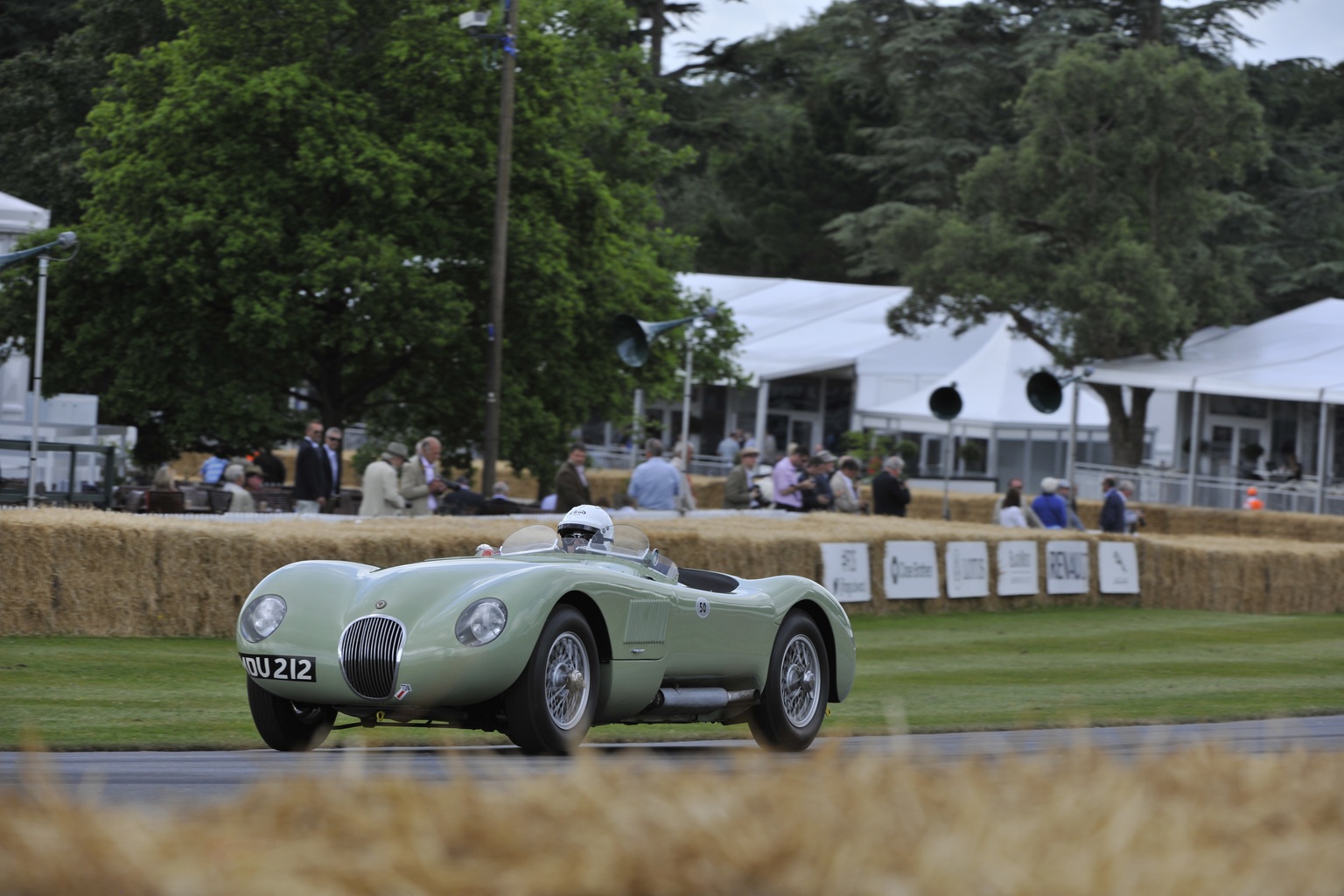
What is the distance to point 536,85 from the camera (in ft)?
95.5

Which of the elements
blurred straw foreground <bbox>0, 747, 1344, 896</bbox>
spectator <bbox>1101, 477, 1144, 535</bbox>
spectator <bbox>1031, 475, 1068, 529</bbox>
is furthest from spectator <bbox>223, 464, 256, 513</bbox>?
blurred straw foreground <bbox>0, 747, 1344, 896</bbox>

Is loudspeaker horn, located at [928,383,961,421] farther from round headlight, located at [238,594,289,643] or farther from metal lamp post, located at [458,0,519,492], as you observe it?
round headlight, located at [238,594,289,643]

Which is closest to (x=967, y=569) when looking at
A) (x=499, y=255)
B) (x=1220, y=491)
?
(x=499, y=255)

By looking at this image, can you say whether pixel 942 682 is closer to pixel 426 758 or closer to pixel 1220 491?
pixel 426 758

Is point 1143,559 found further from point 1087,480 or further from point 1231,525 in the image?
point 1087,480

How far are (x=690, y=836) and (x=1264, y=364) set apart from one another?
3807 cm

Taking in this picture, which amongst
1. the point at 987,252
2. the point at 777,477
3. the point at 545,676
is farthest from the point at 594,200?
the point at 545,676

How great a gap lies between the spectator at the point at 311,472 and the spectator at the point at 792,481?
6239 millimetres

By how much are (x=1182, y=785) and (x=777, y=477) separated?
2051cm

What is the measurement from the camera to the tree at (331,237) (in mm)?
27016

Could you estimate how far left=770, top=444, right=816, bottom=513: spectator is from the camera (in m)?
22.9

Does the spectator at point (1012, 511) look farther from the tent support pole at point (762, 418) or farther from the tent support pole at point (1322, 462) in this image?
the tent support pole at point (762, 418)

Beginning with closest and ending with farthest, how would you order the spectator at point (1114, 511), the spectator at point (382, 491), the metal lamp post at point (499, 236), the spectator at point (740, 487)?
the spectator at point (382, 491) < the spectator at point (740, 487) < the metal lamp post at point (499, 236) < the spectator at point (1114, 511)

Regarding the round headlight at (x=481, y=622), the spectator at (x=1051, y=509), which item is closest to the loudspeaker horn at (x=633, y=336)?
the spectator at (x=1051, y=509)
